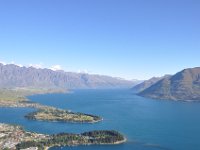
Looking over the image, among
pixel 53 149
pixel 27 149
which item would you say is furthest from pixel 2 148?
pixel 53 149

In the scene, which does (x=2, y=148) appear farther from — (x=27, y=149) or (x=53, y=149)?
(x=53, y=149)

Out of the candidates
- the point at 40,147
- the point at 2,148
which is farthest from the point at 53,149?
the point at 2,148
